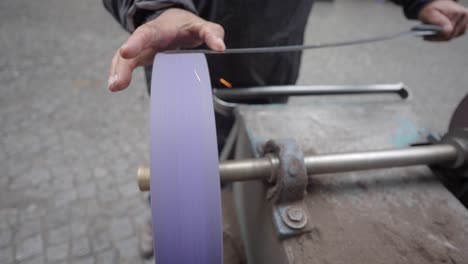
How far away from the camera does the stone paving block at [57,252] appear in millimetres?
1026

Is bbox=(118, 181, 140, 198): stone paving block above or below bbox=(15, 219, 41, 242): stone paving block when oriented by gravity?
above

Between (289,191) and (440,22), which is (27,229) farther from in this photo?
(440,22)

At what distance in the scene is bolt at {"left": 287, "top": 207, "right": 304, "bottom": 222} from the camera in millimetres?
481

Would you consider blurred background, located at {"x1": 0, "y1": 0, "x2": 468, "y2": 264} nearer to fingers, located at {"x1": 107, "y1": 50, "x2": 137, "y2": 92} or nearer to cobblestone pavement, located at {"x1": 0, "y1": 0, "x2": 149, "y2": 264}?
cobblestone pavement, located at {"x1": 0, "y1": 0, "x2": 149, "y2": 264}

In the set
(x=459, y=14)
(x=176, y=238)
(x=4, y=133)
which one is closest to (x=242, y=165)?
(x=176, y=238)

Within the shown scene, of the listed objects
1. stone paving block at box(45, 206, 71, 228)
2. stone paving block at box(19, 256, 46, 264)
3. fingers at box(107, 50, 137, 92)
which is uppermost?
fingers at box(107, 50, 137, 92)

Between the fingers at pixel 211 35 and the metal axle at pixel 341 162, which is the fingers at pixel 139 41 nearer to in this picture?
the fingers at pixel 211 35

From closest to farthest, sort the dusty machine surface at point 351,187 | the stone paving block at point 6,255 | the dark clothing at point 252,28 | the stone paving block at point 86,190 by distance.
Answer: the dusty machine surface at point 351,187, the dark clothing at point 252,28, the stone paving block at point 6,255, the stone paving block at point 86,190

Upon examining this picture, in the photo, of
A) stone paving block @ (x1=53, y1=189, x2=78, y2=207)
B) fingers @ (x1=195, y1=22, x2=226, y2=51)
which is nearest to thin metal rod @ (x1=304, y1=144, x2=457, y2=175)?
fingers @ (x1=195, y1=22, x2=226, y2=51)

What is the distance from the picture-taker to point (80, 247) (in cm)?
106

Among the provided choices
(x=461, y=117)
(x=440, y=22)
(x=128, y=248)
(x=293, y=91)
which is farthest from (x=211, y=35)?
(x=128, y=248)

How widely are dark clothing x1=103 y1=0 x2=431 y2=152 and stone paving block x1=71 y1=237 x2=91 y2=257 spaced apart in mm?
659

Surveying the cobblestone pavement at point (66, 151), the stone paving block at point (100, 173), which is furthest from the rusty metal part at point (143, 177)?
the stone paving block at point (100, 173)

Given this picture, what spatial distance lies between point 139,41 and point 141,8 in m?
0.14
